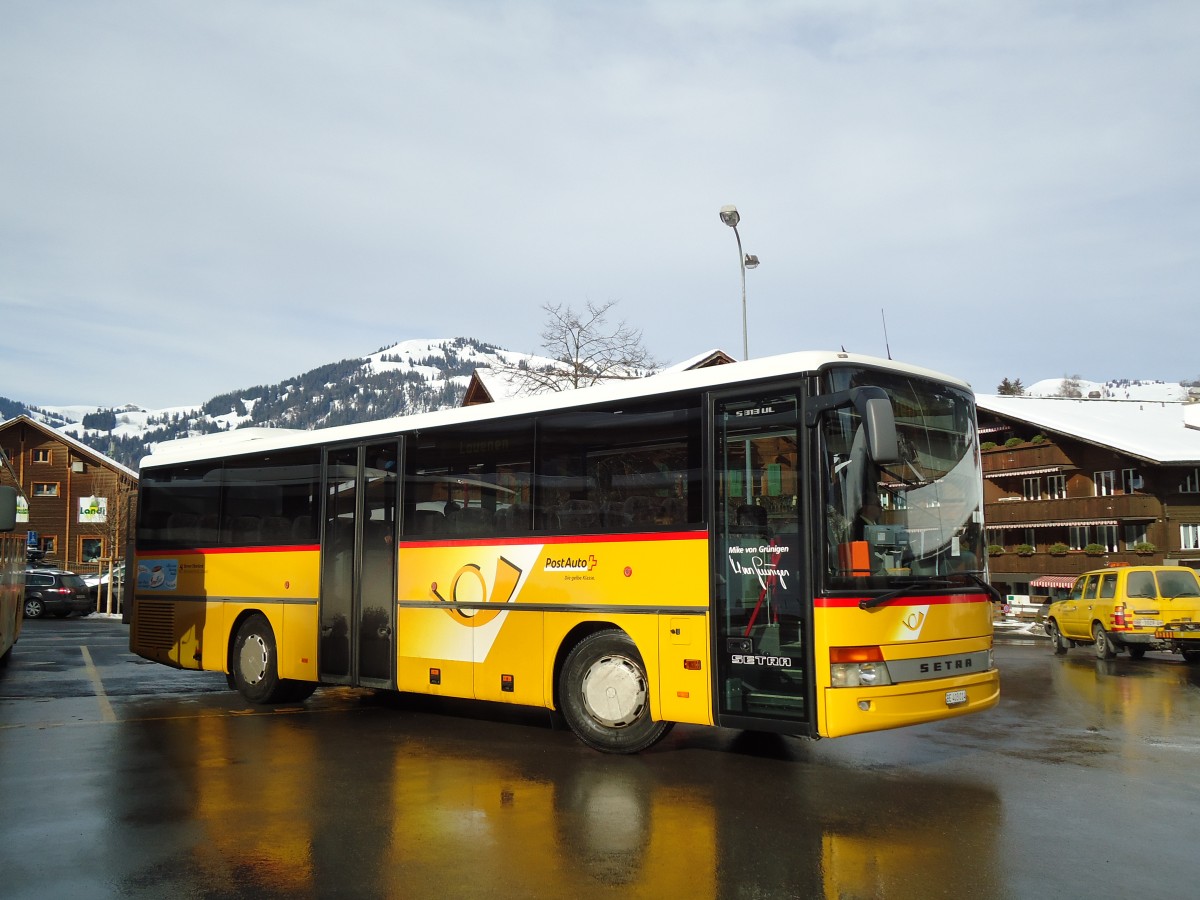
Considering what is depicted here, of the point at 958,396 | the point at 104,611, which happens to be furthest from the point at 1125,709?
the point at 104,611

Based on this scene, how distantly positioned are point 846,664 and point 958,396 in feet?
9.45

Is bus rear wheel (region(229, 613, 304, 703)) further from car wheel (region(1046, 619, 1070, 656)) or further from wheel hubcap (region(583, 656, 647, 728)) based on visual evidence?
car wheel (region(1046, 619, 1070, 656))

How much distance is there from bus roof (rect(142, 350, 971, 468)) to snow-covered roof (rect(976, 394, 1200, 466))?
142ft

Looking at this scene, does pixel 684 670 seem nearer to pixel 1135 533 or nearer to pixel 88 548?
pixel 1135 533

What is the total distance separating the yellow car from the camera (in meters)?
20.8

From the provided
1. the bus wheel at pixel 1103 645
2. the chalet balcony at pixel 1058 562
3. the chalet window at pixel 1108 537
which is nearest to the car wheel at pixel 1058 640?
the bus wheel at pixel 1103 645

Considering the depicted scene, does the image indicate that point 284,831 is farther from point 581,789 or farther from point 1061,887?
point 1061,887

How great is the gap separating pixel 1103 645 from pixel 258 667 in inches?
652

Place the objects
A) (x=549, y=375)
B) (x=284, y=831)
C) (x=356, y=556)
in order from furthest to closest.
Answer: (x=549, y=375) → (x=356, y=556) → (x=284, y=831)

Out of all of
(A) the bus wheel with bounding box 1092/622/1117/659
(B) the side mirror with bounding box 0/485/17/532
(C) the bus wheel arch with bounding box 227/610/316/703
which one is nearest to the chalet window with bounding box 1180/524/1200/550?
(A) the bus wheel with bounding box 1092/622/1117/659

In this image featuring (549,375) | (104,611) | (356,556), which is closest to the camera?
(356,556)

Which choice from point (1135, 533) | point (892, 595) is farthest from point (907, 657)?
point (1135, 533)

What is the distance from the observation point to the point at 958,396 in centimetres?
965

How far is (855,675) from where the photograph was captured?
26.7 ft
